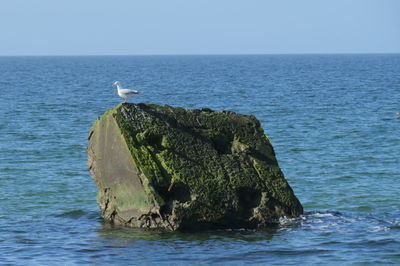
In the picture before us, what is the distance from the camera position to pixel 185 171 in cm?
1396

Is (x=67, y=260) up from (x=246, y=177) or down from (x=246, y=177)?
down

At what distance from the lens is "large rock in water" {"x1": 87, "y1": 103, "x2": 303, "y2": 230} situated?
45.5 feet

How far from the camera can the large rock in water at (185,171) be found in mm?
13883

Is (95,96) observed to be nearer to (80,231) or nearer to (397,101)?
(397,101)

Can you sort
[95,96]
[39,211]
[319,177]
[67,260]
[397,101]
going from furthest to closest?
[95,96], [397,101], [319,177], [39,211], [67,260]

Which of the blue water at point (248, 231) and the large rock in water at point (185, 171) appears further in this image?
the large rock in water at point (185, 171)

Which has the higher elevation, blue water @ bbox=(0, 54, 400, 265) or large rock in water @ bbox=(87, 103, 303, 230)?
large rock in water @ bbox=(87, 103, 303, 230)

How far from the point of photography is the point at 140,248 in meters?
13.2

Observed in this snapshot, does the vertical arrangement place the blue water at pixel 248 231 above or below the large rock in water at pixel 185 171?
below

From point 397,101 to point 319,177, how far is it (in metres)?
31.4

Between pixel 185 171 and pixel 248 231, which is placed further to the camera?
pixel 248 231

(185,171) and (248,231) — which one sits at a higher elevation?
(185,171)

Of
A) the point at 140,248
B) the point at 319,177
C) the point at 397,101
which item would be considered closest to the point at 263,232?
the point at 140,248

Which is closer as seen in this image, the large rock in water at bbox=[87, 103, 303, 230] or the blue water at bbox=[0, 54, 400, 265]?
the blue water at bbox=[0, 54, 400, 265]
